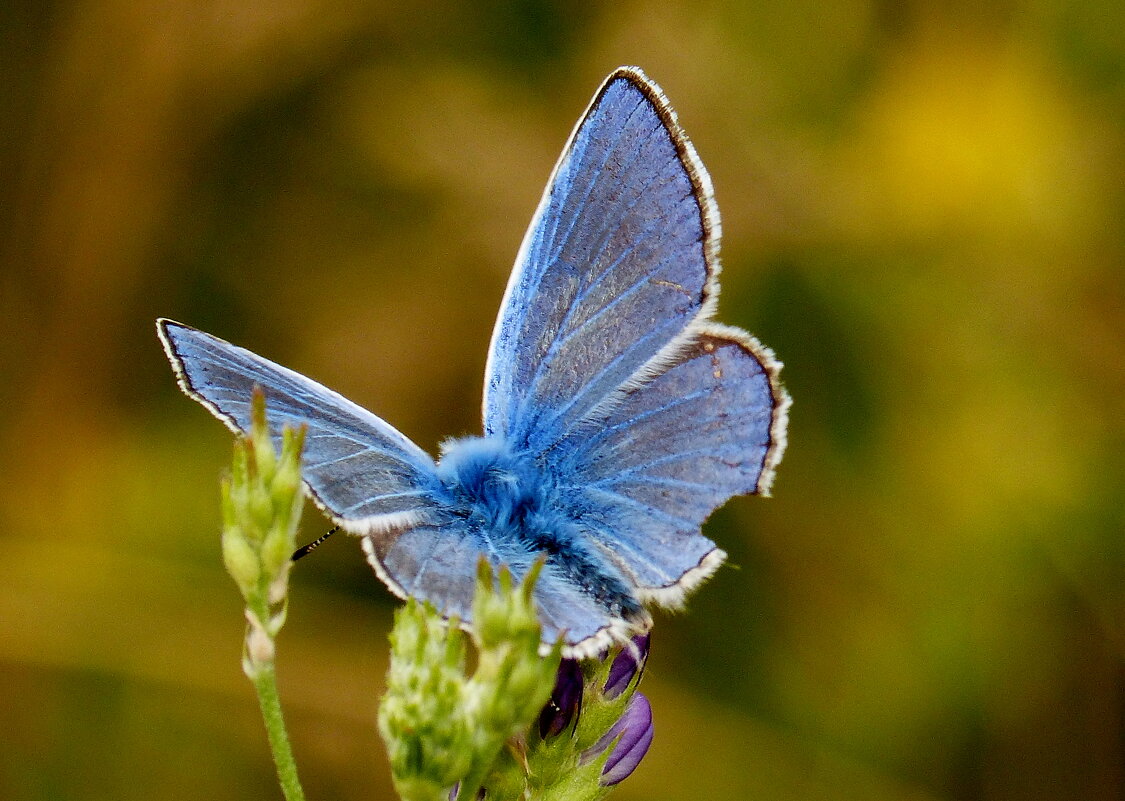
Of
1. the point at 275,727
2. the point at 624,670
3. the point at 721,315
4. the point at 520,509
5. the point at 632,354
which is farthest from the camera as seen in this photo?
the point at 721,315

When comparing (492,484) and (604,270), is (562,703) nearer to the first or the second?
(492,484)

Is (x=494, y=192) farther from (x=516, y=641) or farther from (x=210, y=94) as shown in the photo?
(x=516, y=641)

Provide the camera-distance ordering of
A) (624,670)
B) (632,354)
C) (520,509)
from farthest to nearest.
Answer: (632,354) < (520,509) < (624,670)

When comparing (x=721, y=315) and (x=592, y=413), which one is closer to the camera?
(x=592, y=413)

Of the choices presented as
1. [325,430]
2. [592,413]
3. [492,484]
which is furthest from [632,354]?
[325,430]

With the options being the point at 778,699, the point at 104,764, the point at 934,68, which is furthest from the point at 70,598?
the point at 934,68
